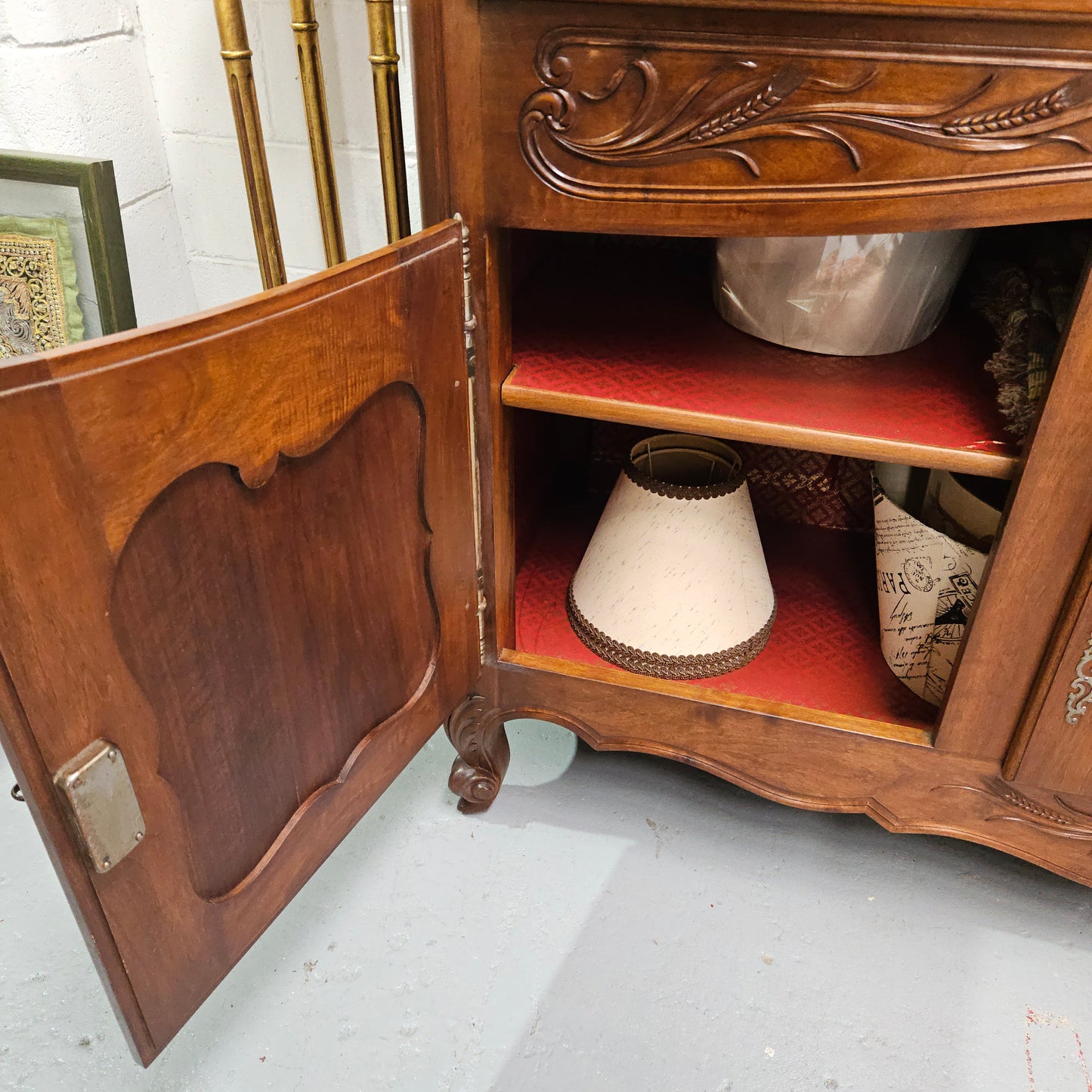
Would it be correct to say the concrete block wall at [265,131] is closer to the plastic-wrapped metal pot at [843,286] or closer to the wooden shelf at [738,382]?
the wooden shelf at [738,382]

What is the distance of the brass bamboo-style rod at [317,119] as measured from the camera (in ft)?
2.60

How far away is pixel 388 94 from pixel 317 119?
14cm

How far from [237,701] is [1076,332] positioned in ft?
1.87

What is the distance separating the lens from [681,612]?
0.83m

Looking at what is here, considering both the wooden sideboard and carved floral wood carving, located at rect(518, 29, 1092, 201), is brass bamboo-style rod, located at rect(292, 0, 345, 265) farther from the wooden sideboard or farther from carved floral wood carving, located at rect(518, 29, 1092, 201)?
carved floral wood carving, located at rect(518, 29, 1092, 201)

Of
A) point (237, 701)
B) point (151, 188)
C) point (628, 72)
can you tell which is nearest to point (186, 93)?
point (151, 188)

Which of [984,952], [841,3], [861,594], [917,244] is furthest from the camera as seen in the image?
[861,594]

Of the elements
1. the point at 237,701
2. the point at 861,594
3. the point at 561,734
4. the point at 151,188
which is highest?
the point at 151,188

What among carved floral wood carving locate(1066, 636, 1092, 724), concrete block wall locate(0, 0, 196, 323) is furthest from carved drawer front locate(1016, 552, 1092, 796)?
concrete block wall locate(0, 0, 196, 323)

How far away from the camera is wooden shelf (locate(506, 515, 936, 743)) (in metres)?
0.81

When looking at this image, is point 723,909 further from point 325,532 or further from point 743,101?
point 743,101

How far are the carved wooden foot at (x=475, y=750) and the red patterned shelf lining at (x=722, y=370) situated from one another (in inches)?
13.4

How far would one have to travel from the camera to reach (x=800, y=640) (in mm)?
893

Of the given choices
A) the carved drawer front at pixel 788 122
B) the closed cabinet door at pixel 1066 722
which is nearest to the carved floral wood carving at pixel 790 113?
the carved drawer front at pixel 788 122
